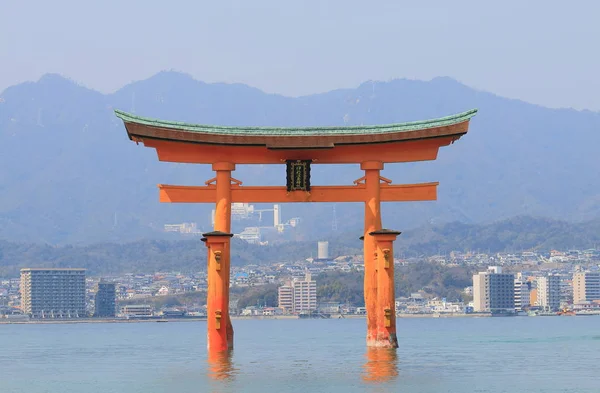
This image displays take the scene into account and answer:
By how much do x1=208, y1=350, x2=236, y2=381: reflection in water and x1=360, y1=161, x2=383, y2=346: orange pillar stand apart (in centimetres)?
439

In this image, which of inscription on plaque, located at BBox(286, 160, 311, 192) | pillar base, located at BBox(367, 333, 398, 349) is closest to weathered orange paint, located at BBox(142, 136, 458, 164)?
inscription on plaque, located at BBox(286, 160, 311, 192)

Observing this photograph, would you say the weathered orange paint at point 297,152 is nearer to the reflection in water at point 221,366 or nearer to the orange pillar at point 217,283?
the orange pillar at point 217,283

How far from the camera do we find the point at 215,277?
1497 inches

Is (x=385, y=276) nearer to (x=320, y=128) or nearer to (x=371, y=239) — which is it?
(x=371, y=239)

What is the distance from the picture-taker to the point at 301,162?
39688 millimetres

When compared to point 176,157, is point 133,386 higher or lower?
→ lower

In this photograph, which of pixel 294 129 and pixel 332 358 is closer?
pixel 294 129

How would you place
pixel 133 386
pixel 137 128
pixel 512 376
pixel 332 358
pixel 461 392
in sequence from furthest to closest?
pixel 332 358, pixel 137 128, pixel 512 376, pixel 133 386, pixel 461 392

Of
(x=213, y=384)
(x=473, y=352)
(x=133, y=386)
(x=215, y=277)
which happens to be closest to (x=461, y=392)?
(x=213, y=384)

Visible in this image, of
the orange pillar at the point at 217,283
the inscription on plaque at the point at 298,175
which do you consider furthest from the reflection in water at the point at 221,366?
the inscription on plaque at the point at 298,175

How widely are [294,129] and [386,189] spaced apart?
341 centimetres

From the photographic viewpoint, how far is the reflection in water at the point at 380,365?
3253cm

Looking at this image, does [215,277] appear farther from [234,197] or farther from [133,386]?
[133,386]

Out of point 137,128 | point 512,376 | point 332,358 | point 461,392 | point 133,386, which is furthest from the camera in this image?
point 332,358
